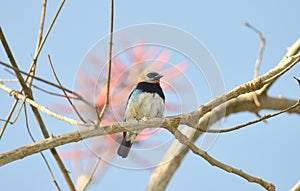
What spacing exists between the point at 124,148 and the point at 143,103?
35 cm

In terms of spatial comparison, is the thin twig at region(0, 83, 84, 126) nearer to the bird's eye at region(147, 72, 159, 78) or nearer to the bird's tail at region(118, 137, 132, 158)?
the bird's tail at region(118, 137, 132, 158)

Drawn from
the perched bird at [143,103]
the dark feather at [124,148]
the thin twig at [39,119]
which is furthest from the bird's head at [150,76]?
the thin twig at [39,119]

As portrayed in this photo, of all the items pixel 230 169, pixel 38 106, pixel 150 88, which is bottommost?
pixel 230 169

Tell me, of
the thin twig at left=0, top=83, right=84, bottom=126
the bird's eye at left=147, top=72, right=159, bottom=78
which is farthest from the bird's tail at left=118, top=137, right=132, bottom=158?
the thin twig at left=0, top=83, right=84, bottom=126

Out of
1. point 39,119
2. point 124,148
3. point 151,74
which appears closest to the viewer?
point 39,119

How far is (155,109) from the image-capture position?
3580 mm

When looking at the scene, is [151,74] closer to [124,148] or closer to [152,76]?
[152,76]

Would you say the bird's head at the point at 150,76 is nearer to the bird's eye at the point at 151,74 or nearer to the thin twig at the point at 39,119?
the bird's eye at the point at 151,74

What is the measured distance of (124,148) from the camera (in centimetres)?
354

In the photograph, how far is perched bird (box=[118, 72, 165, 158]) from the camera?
358cm

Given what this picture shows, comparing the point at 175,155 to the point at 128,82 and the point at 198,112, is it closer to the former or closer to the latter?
the point at 128,82

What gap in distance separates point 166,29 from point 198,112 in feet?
1.69

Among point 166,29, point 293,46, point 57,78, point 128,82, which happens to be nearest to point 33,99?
point 57,78

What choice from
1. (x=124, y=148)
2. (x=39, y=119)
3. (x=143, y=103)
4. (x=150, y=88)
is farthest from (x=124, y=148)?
(x=39, y=119)
